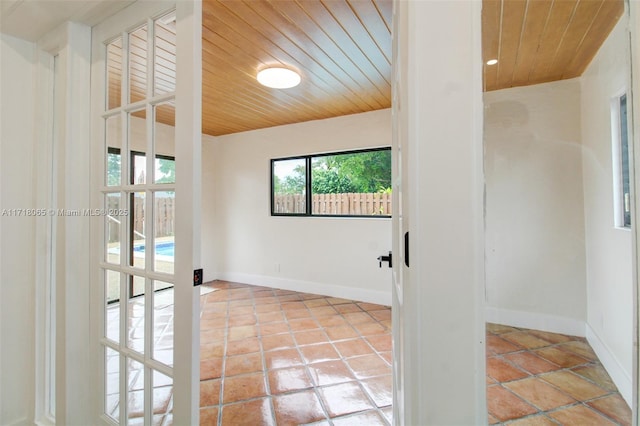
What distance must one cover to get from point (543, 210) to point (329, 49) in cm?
184

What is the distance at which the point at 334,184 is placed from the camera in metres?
3.91

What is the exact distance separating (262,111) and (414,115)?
3295 mm

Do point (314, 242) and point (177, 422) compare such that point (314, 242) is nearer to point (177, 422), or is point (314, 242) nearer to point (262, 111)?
point (262, 111)

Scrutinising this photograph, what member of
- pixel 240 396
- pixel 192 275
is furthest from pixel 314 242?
pixel 192 275

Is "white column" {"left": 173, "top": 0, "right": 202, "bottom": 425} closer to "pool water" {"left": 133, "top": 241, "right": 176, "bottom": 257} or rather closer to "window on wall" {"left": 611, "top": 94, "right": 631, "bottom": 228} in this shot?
"pool water" {"left": 133, "top": 241, "right": 176, "bottom": 257}

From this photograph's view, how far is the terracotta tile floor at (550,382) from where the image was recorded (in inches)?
30.6

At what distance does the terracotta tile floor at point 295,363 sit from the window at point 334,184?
1.30 m

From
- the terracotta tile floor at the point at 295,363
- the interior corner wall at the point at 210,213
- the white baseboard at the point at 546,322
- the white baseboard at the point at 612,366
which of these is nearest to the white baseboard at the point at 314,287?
the terracotta tile floor at the point at 295,363

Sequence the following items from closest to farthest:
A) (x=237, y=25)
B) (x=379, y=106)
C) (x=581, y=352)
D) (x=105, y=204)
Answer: (x=581, y=352) → (x=105, y=204) → (x=237, y=25) → (x=379, y=106)

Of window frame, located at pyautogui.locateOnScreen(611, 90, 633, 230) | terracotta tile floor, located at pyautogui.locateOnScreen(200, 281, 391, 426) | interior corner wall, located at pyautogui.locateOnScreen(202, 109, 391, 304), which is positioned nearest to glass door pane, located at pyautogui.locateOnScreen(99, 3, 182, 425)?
terracotta tile floor, located at pyautogui.locateOnScreen(200, 281, 391, 426)

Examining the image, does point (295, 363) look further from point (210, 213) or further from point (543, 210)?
point (210, 213)

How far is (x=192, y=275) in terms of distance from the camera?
1.00 meters

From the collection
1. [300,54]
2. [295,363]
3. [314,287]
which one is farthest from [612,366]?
[314,287]

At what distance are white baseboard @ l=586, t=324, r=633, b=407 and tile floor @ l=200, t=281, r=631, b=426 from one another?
0.03 metres
